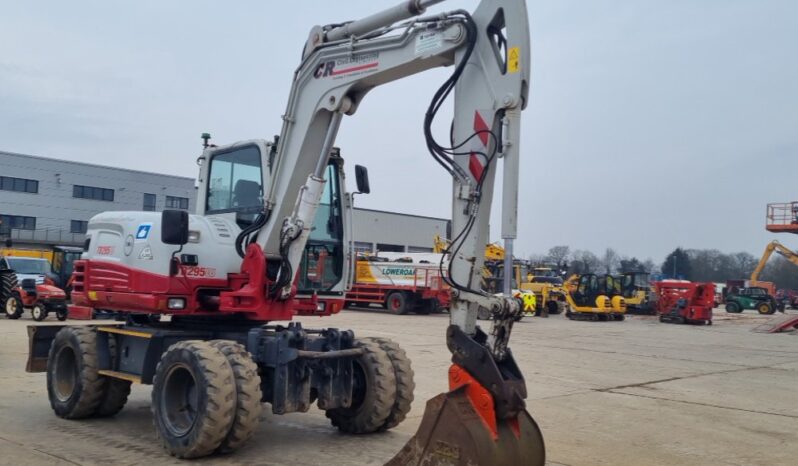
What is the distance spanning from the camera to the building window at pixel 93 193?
184ft

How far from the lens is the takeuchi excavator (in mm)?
5500

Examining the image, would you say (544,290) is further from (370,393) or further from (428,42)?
(428,42)

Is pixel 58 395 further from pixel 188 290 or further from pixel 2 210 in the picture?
pixel 2 210

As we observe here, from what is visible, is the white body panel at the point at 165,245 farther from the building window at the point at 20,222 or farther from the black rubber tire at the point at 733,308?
the building window at the point at 20,222

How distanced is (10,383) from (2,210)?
47.4m

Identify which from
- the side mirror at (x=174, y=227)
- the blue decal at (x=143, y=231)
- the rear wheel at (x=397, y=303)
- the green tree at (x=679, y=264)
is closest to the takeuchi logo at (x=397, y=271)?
the rear wheel at (x=397, y=303)

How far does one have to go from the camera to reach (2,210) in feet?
172

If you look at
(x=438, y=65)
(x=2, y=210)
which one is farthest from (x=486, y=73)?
(x=2, y=210)

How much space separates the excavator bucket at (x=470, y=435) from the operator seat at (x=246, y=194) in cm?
365

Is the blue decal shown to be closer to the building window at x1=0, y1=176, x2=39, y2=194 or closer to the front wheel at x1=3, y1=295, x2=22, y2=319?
the front wheel at x1=3, y1=295, x2=22, y2=319

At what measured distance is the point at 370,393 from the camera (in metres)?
7.89

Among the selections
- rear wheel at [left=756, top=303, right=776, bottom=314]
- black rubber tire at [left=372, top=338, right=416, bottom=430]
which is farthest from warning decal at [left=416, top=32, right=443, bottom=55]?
rear wheel at [left=756, top=303, right=776, bottom=314]

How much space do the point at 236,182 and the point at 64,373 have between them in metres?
3.26

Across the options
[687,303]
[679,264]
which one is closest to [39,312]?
[687,303]
